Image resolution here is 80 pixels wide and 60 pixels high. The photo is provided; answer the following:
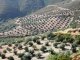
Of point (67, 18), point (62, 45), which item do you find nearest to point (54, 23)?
point (67, 18)

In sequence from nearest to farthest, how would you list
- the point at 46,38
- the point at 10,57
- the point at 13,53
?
the point at 10,57
the point at 13,53
the point at 46,38

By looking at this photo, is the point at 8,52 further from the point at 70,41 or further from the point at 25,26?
the point at 25,26

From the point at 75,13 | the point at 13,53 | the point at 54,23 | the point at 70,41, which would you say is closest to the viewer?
the point at 13,53

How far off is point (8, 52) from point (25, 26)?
134798mm

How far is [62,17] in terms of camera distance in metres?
178

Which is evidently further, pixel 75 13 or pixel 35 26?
pixel 75 13

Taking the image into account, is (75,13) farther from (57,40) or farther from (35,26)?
(57,40)

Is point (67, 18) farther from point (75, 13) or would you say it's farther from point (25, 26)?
point (25, 26)

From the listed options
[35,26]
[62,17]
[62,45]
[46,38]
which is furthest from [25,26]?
[62,45]

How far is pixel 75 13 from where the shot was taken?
182500mm

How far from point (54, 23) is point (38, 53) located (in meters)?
132

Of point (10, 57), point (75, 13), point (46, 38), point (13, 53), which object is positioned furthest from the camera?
point (75, 13)

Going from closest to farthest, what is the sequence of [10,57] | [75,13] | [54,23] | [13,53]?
[10,57] → [13,53] → [54,23] → [75,13]

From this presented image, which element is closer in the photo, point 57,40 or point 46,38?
point 57,40
